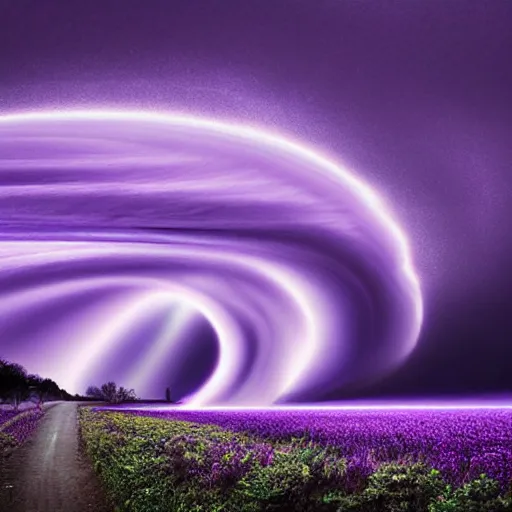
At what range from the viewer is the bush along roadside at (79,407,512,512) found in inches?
354

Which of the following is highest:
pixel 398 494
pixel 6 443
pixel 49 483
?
pixel 398 494

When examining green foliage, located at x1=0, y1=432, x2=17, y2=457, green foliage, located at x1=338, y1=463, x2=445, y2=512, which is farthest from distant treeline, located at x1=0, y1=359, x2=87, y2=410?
green foliage, located at x1=338, y1=463, x2=445, y2=512

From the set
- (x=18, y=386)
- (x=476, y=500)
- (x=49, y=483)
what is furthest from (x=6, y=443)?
(x=18, y=386)

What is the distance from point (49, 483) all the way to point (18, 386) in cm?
9824

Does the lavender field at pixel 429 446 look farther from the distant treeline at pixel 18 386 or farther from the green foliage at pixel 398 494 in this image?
the distant treeline at pixel 18 386

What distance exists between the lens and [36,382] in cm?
15600

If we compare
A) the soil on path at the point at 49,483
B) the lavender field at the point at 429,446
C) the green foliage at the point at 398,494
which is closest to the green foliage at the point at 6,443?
the soil on path at the point at 49,483

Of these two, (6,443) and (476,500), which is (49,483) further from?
(476,500)

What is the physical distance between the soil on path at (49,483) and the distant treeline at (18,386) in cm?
6350

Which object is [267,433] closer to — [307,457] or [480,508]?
[307,457]

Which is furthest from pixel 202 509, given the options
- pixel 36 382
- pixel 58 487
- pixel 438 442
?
pixel 36 382

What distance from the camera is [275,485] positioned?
10742 mm

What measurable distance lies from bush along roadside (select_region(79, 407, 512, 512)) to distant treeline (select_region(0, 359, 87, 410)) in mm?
82887

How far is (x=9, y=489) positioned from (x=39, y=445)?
61.7 feet
